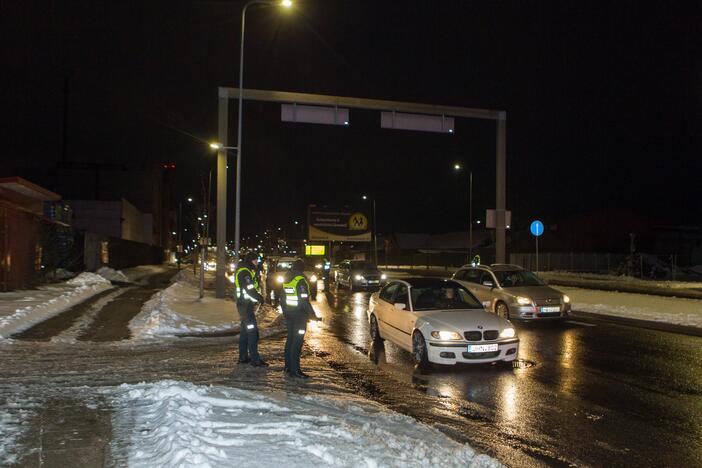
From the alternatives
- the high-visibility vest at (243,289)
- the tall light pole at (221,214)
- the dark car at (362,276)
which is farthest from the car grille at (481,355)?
the dark car at (362,276)

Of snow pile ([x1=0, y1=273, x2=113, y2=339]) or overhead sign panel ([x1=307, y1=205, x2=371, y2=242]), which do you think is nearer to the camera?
snow pile ([x1=0, y1=273, x2=113, y2=339])

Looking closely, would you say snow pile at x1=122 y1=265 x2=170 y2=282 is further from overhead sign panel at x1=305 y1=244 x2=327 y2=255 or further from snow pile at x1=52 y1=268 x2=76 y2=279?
overhead sign panel at x1=305 y1=244 x2=327 y2=255

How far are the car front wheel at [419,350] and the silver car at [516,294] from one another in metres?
5.13

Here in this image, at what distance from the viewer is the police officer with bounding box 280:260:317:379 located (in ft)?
26.7

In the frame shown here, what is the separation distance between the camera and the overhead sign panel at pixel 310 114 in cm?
1988

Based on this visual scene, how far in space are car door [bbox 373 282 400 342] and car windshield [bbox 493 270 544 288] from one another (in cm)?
449

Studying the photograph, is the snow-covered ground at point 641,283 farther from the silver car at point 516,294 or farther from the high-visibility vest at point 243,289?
the high-visibility vest at point 243,289

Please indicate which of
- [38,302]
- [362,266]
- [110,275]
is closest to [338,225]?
[110,275]

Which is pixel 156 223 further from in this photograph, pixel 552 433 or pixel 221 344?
pixel 552 433

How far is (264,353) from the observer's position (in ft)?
34.7

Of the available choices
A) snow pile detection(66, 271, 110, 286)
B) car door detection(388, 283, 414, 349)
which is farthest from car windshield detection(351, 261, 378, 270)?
car door detection(388, 283, 414, 349)

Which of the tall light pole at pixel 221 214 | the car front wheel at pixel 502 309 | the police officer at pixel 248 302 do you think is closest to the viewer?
the police officer at pixel 248 302

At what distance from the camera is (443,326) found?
906cm

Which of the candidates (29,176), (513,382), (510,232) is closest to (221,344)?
(513,382)
